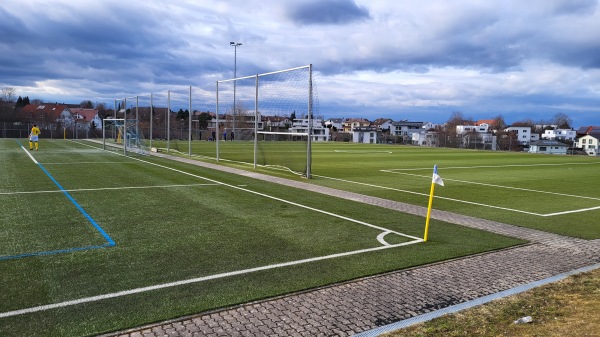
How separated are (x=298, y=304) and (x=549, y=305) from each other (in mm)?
2770

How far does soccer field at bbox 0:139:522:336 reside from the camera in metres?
4.60

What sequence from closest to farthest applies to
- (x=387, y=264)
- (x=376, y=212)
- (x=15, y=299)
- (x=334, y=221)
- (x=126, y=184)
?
(x=15, y=299)
(x=387, y=264)
(x=334, y=221)
(x=376, y=212)
(x=126, y=184)

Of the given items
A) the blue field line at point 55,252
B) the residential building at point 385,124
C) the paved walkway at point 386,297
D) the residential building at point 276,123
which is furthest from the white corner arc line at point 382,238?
the residential building at point 385,124

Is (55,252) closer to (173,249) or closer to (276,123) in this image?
(173,249)

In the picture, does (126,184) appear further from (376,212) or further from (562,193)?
(562,193)

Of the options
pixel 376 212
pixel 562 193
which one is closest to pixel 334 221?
pixel 376 212

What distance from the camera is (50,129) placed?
2188 inches

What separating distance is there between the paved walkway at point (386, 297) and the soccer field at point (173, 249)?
240 millimetres

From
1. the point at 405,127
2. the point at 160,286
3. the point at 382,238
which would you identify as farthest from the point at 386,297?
Answer: the point at 405,127

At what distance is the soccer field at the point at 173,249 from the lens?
4.60 meters

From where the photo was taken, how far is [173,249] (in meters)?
6.64

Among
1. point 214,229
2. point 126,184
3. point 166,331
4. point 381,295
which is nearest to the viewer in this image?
point 166,331

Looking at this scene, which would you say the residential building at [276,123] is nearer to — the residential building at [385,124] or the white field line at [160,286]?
the white field line at [160,286]

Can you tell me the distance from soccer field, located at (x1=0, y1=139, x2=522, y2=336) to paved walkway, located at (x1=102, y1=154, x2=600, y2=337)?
0.79ft
